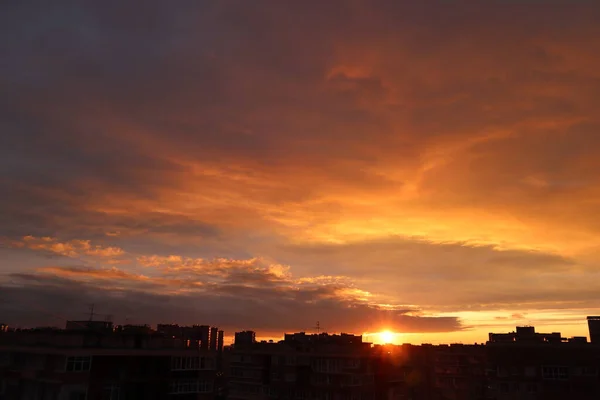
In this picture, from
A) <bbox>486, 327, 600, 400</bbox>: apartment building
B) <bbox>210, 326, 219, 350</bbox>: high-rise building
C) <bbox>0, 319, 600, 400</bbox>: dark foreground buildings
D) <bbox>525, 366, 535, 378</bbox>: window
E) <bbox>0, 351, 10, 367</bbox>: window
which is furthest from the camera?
<bbox>210, 326, 219, 350</bbox>: high-rise building

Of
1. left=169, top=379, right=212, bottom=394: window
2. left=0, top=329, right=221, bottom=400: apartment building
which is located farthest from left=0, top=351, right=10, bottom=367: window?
left=169, top=379, right=212, bottom=394: window

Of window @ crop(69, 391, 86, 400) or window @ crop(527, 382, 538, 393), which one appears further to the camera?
window @ crop(527, 382, 538, 393)

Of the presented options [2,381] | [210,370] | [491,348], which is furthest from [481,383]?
[2,381]

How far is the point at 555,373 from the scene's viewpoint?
7469 centimetres

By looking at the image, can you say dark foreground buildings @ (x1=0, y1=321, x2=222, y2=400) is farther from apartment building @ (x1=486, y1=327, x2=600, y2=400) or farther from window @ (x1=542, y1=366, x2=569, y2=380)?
window @ (x1=542, y1=366, x2=569, y2=380)

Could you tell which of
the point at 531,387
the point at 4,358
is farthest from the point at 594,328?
the point at 4,358

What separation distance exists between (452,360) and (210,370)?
5777 centimetres

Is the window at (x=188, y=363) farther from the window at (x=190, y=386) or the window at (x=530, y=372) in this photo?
the window at (x=530, y=372)

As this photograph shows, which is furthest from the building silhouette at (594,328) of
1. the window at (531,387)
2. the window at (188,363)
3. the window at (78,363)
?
the window at (78,363)

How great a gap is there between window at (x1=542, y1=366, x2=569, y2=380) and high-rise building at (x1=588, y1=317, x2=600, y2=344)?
10.7 metres

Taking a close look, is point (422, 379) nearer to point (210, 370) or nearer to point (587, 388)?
point (587, 388)

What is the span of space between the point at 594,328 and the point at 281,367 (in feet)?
183

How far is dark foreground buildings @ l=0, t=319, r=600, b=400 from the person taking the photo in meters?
57.4

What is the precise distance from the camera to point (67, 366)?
5481 centimetres
